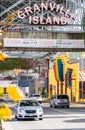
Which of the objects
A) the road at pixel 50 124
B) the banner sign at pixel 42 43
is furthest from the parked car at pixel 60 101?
the road at pixel 50 124

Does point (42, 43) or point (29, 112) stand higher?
point (42, 43)

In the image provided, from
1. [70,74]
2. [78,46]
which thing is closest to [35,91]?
[70,74]

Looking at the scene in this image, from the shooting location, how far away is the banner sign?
39219 mm

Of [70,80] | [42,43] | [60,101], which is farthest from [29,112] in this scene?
[70,80]

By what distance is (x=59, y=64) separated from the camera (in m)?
74.2

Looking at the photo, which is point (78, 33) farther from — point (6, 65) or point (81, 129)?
point (81, 129)

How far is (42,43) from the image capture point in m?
39.9

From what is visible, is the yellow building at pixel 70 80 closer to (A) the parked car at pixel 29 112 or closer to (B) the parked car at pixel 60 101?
(B) the parked car at pixel 60 101

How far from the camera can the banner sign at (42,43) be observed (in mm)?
39219

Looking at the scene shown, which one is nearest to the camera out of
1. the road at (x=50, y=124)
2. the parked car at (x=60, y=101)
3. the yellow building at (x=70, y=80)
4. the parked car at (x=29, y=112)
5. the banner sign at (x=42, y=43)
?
the road at (x=50, y=124)

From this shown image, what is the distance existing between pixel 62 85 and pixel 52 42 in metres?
43.2

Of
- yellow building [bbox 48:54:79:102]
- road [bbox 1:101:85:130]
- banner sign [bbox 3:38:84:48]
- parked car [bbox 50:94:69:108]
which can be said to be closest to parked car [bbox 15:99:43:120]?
road [bbox 1:101:85:130]

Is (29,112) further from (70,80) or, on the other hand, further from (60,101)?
(70,80)

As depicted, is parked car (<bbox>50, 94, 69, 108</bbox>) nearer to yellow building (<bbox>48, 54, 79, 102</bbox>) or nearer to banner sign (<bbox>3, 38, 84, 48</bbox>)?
banner sign (<bbox>3, 38, 84, 48</bbox>)
